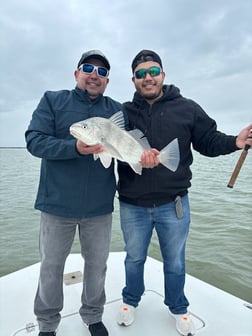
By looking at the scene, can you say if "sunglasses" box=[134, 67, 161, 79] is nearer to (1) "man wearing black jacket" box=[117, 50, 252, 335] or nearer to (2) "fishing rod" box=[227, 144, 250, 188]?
(1) "man wearing black jacket" box=[117, 50, 252, 335]

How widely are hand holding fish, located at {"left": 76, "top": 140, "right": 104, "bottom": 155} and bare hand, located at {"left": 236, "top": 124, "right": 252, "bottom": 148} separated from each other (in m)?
1.45

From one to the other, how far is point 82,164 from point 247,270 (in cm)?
545

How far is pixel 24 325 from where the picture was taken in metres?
3.38

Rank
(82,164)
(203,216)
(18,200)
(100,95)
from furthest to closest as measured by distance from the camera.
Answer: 1. (18,200)
2. (203,216)
3. (100,95)
4. (82,164)

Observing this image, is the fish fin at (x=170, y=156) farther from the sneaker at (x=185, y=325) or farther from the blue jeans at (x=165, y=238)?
the sneaker at (x=185, y=325)

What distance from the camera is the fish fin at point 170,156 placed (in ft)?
10.1

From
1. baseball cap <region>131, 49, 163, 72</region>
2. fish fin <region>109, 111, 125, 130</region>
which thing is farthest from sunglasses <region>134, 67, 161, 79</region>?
fish fin <region>109, 111, 125, 130</region>

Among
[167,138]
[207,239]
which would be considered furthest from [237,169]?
[207,239]

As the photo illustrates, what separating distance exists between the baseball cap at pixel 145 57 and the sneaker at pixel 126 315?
101 inches

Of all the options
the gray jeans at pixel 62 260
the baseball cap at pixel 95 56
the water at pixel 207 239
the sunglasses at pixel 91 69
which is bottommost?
the water at pixel 207 239

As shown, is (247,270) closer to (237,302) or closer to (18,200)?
(237,302)

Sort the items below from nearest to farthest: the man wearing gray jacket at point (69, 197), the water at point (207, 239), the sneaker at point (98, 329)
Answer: the man wearing gray jacket at point (69, 197)
the sneaker at point (98, 329)
the water at point (207, 239)

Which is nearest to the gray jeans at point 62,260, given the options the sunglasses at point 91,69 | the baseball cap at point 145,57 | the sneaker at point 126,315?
the sneaker at point 126,315

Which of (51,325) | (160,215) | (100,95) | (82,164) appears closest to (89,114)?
(100,95)
